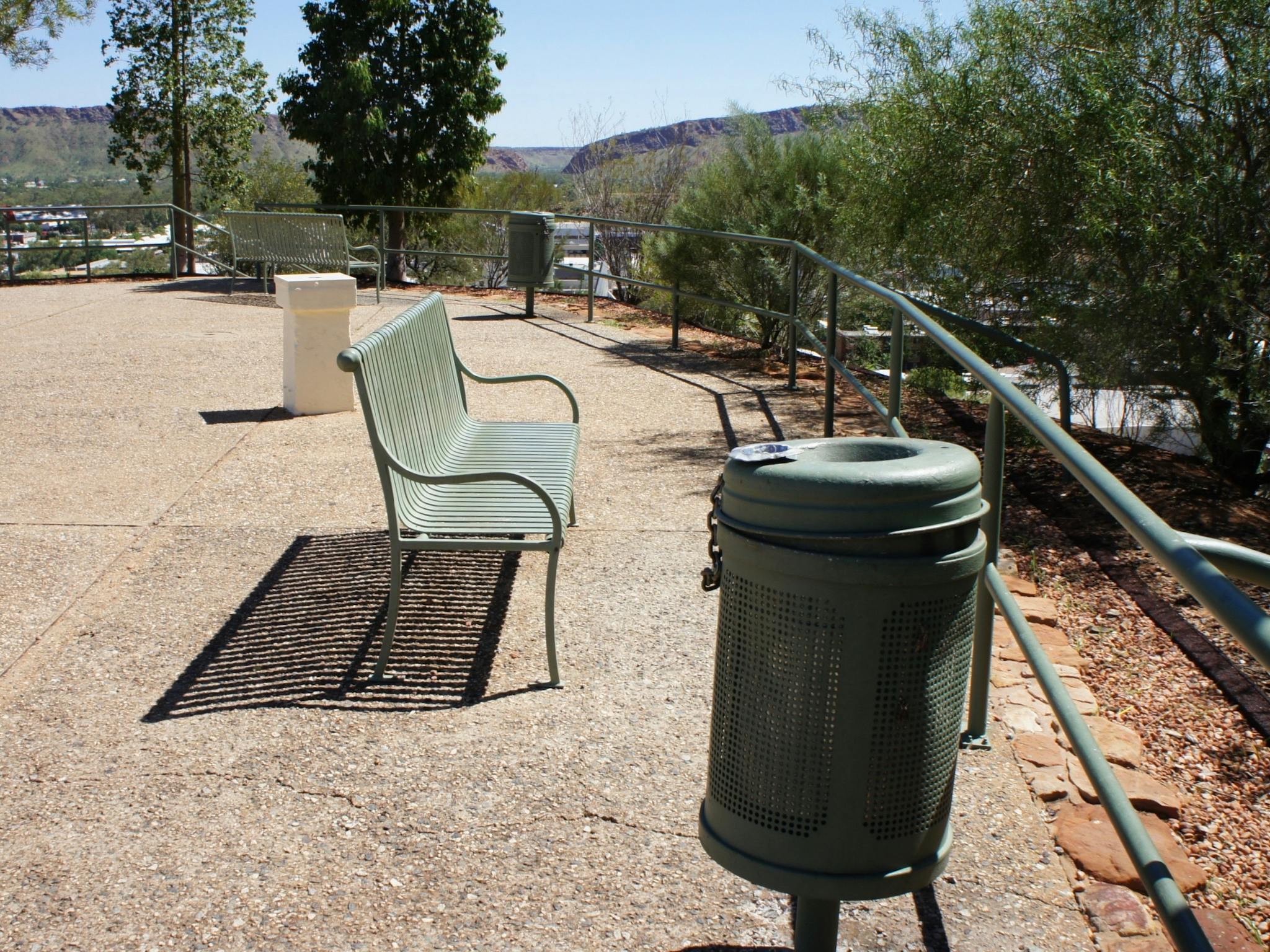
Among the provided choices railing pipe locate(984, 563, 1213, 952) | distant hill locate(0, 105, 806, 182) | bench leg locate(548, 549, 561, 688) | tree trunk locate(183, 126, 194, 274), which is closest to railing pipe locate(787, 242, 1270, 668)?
railing pipe locate(984, 563, 1213, 952)

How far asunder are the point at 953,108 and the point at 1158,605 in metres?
3.67

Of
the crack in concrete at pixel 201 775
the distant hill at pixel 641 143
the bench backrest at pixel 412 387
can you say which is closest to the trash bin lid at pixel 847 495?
the crack in concrete at pixel 201 775

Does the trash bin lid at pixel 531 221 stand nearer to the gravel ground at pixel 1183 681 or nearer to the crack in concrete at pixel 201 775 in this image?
the gravel ground at pixel 1183 681

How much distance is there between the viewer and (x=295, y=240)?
1366cm

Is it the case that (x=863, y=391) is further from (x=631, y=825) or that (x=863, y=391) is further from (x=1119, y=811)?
(x=1119, y=811)

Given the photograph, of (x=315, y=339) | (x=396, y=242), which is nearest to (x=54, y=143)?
(x=396, y=242)

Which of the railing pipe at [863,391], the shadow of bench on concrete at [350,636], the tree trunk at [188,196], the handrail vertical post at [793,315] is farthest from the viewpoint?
the tree trunk at [188,196]

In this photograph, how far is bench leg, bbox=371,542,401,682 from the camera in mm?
4137

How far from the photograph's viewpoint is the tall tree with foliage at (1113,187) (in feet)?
21.8

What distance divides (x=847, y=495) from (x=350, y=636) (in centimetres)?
270


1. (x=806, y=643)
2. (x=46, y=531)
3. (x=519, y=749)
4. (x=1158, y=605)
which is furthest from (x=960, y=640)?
(x=46, y=531)

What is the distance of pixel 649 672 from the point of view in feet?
13.9

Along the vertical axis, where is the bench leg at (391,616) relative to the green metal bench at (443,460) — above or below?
below

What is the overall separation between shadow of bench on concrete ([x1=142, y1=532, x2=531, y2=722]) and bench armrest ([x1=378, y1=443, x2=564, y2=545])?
20.6 inches
